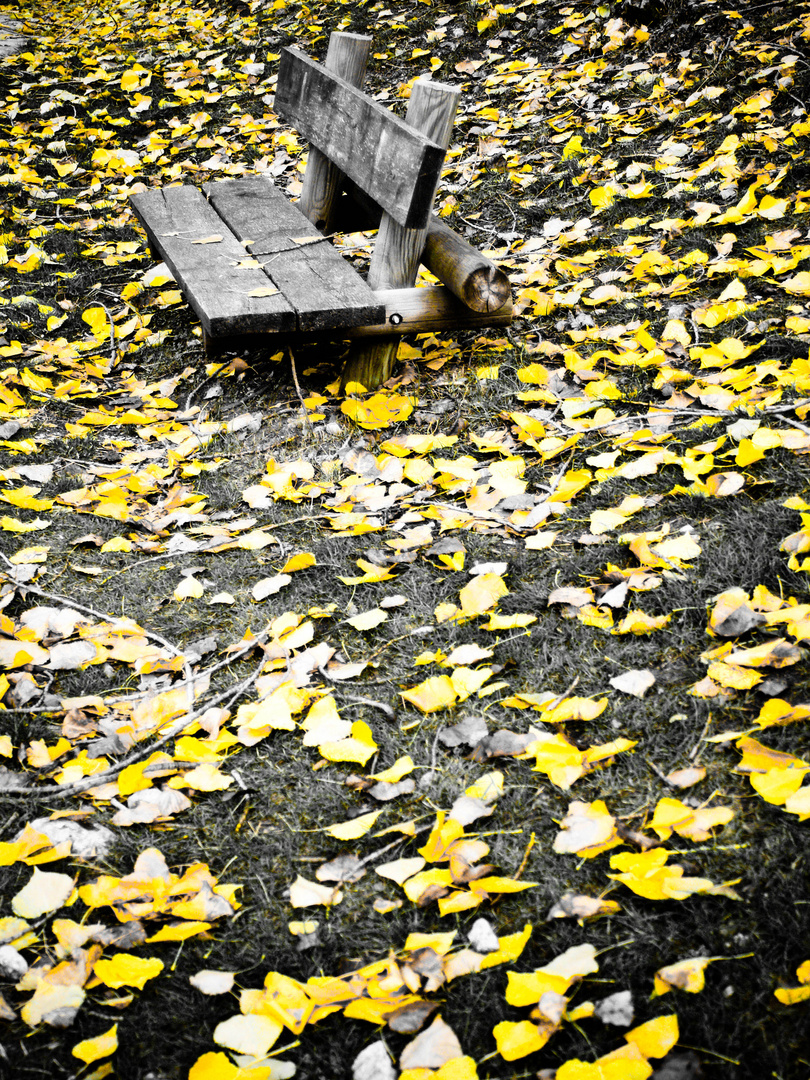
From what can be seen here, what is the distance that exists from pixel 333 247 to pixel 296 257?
0.16m

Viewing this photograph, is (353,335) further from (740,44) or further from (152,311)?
(740,44)

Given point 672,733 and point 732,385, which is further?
point 732,385

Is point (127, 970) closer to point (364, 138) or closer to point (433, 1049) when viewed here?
point (433, 1049)

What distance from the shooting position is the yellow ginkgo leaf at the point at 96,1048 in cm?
123

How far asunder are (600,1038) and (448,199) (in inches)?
145

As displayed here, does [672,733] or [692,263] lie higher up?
[692,263]

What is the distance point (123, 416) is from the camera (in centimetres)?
296

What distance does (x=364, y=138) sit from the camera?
8.91 ft

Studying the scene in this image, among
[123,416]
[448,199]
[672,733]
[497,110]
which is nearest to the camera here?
[672,733]

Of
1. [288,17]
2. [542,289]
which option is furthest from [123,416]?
[288,17]

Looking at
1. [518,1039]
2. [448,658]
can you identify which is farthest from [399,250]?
[518,1039]

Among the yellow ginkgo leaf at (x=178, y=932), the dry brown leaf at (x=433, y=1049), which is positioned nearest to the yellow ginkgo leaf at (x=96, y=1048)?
the yellow ginkgo leaf at (x=178, y=932)

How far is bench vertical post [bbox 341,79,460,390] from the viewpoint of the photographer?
2486 millimetres

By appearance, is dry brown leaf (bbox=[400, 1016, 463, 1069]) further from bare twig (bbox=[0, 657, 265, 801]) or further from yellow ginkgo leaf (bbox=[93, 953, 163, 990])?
bare twig (bbox=[0, 657, 265, 801])
